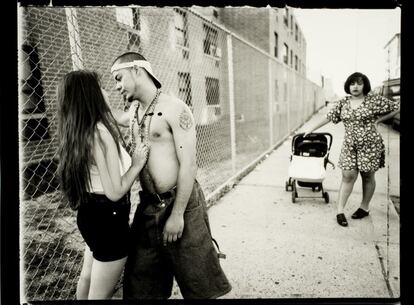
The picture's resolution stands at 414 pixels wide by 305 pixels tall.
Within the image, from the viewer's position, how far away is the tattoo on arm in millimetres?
1912

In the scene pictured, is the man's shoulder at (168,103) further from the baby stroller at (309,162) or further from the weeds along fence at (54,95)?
the baby stroller at (309,162)

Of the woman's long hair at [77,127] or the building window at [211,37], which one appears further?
the building window at [211,37]

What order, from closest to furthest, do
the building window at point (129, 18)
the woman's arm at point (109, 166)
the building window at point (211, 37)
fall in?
the woman's arm at point (109, 166)
the building window at point (129, 18)
the building window at point (211, 37)

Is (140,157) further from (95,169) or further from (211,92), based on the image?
(211,92)

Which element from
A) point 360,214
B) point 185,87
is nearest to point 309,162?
point 360,214

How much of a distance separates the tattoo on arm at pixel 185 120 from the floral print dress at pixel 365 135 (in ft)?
8.06

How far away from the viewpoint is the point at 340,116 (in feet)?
12.6

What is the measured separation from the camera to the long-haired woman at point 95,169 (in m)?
1.77

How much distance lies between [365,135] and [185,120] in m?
2.58

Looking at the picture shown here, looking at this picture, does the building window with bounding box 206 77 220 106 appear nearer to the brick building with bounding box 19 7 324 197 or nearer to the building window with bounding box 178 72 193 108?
the brick building with bounding box 19 7 324 197

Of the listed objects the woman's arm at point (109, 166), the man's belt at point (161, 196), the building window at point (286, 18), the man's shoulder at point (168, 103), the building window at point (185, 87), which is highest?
the building window at point (286, 18)

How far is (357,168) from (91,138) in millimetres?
3125

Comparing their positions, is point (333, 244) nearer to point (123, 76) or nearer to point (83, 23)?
point (123, 76)

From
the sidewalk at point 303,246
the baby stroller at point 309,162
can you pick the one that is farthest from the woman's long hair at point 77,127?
the baby stroller at point 309,162
